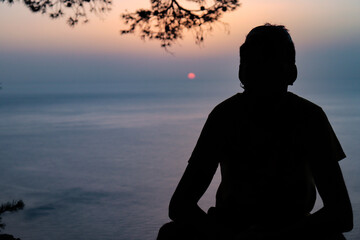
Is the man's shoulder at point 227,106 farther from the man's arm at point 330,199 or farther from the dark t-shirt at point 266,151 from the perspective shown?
the man's arm at point 330,199

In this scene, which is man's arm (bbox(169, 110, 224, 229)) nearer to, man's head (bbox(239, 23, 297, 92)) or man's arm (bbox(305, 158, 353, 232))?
man's head (bbox(239, 23, 297, 92))

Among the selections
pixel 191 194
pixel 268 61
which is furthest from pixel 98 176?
pixel 268 61

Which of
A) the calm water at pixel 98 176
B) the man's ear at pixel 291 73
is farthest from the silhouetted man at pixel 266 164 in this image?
the calm water at pixel 98 176

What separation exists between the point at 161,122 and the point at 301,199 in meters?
75.7

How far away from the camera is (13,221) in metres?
24.8

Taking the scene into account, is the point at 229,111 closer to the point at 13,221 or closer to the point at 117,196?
the point at 13,221

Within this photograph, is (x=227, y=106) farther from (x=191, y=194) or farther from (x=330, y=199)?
(x=330, y=199)

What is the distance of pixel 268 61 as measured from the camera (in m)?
1.25

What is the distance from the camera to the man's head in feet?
4.11

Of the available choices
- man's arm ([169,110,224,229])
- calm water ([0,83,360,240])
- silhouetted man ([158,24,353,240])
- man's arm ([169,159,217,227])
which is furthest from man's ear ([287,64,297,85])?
calm water ([0,83,360,240])

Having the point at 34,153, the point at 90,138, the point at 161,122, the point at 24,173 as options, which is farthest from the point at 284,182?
the point at 161,122

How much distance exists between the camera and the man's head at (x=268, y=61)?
125cm

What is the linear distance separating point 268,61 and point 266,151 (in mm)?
269

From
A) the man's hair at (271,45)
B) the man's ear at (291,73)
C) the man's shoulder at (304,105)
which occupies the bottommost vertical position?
the man's shoulder at (304,105)
